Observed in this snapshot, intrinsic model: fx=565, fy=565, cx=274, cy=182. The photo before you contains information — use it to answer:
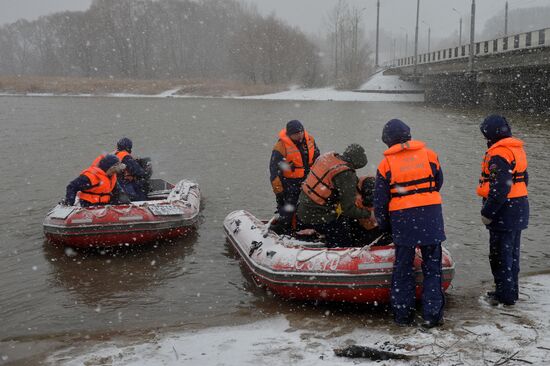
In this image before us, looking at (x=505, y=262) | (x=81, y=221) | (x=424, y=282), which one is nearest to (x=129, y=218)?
(x=81, y=221)

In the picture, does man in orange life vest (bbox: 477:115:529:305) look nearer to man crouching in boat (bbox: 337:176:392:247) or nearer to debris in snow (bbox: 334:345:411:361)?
man crouching in boat (bbox: 337:176:392:247)

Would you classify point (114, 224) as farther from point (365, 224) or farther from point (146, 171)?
point (365, 224)

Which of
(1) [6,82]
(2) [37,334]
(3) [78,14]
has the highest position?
(3) [78,14]

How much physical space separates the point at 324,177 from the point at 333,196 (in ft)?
0.83

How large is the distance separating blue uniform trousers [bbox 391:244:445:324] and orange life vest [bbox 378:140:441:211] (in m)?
0.45

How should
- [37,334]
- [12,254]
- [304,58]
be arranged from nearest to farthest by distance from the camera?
[37,334], [12,254], [304,58]

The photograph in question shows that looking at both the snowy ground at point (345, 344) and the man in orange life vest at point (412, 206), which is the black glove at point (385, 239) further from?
the snowy ground at point (345, 344)

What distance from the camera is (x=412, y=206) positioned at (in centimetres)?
483

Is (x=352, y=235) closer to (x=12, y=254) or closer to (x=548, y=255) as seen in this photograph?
(x=548, y=255)

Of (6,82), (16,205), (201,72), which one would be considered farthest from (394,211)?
(201,72)

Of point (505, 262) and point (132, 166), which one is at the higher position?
point (132, 166)

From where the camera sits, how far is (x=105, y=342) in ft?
17.5

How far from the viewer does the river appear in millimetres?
6090

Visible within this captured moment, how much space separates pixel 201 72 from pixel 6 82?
36939 millimetres
